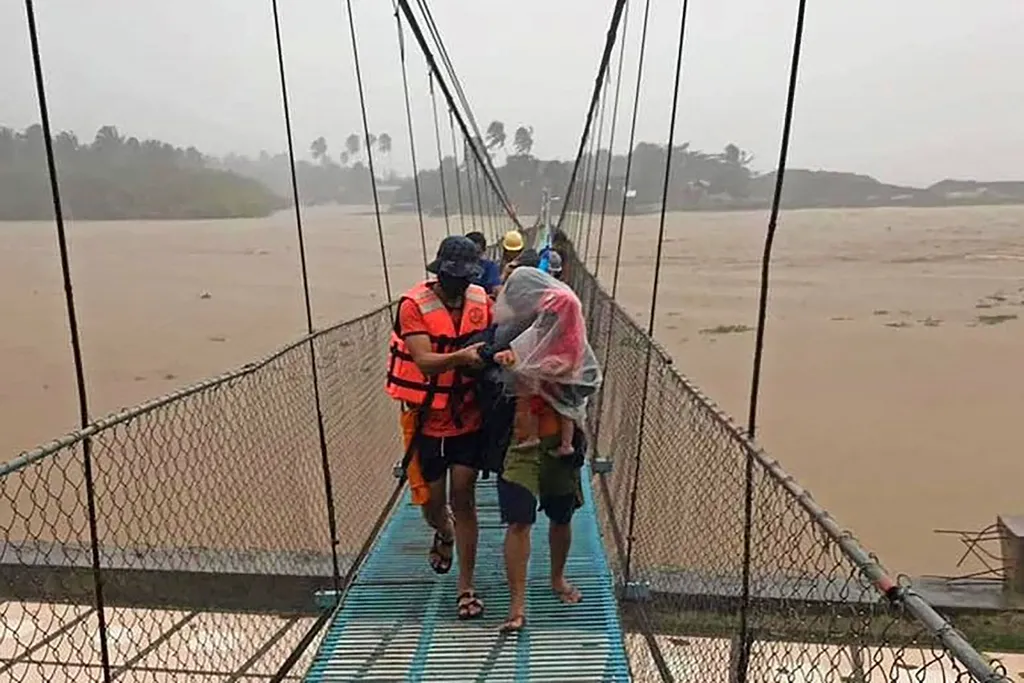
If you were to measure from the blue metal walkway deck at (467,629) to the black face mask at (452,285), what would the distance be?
757mm

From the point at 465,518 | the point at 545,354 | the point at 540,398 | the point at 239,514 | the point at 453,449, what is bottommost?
the point at 239,514

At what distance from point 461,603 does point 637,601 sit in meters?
0.54

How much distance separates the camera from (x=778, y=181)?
173 centimetres

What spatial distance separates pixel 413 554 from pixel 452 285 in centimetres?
101

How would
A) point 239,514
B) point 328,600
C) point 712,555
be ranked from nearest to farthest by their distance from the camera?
point 328,600 < point 712,555 < point 239,514

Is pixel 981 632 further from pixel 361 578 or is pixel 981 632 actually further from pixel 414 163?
pixel 414 163

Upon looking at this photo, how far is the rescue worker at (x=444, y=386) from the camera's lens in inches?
87.7

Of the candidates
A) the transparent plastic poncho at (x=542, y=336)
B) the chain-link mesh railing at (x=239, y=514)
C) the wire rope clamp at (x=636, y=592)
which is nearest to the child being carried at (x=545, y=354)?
the transparent plastic poncho at (x=542, y=336)

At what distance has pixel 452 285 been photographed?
Result: 2250 millimetres

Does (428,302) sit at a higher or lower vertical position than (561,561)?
higher

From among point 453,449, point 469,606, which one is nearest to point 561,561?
point 469,606

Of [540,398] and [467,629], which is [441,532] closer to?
[467,629]

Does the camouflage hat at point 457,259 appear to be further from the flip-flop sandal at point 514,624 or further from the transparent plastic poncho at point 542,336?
the flip-flop sandal at point 514,624

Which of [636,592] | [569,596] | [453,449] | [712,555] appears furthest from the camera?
[712,555]
